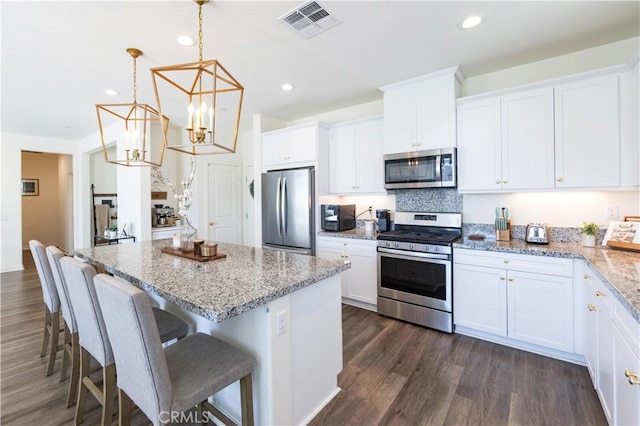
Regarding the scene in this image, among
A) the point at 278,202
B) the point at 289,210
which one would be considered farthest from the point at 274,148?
the point at 289,210

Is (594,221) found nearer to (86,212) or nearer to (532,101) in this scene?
(532,101)

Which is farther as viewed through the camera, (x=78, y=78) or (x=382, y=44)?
(x=78, y=78)

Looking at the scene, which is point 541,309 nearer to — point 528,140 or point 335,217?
point 528,140

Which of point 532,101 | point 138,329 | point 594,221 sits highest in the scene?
point 532,101

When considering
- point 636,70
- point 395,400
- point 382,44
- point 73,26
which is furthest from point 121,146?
point 636,70

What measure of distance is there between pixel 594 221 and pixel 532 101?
123 centimetres

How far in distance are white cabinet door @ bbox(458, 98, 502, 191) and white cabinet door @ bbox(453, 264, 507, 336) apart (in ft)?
2.77

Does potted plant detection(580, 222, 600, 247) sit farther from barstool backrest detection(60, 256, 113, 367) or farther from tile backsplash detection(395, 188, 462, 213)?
barstool backrest detection(60, 256, 113, 367)

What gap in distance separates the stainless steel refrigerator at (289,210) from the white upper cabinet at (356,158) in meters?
0.37

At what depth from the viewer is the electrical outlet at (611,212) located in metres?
2.60

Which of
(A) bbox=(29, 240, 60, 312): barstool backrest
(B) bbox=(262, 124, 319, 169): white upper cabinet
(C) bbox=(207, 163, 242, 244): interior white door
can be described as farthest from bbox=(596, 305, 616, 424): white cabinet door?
(C) bbox=(207, 163, 242, 244): interior white door

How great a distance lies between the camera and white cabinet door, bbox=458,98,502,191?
2865mm

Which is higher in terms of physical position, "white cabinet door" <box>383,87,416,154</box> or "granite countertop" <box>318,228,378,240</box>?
"white cabinet door" <box>383,87,416,154</box>

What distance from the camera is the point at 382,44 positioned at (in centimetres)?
256
